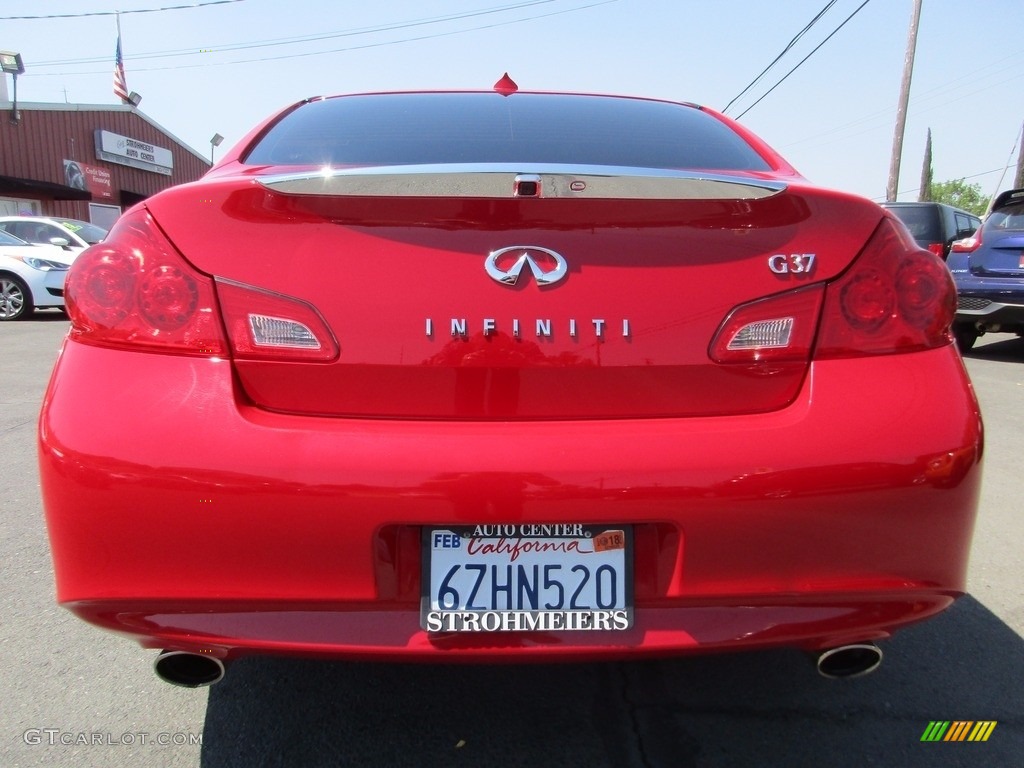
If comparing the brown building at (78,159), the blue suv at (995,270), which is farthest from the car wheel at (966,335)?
the brown building at (78,159)

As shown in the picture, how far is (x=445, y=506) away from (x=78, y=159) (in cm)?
2868

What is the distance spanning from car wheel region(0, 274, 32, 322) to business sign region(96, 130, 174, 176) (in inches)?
692

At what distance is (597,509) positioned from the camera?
1416 mm

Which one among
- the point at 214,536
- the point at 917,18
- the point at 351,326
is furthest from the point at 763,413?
the point at 917,18

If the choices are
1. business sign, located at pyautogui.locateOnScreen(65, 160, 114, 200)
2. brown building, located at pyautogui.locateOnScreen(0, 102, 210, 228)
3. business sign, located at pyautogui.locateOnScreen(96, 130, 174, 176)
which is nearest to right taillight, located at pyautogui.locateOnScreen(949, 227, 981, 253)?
brown building, located at pyautogui.locateOnScreen(0, 102, 210, 228)

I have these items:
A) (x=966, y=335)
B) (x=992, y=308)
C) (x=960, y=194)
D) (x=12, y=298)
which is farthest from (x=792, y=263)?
(x=960, y=194)

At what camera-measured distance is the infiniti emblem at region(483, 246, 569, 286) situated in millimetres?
1497

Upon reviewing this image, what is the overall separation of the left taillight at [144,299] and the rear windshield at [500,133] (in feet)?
1.56

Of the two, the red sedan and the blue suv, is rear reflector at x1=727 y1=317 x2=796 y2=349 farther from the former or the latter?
the blue suv

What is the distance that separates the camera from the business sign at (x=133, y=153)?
26562 mm

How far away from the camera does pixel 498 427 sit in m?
1.47

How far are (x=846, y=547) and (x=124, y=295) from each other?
1418 millimetres

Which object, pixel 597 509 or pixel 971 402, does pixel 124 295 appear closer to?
pixel 597 509

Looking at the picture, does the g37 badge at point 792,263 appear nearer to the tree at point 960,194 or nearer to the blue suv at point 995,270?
the blue suv at point 995,270
